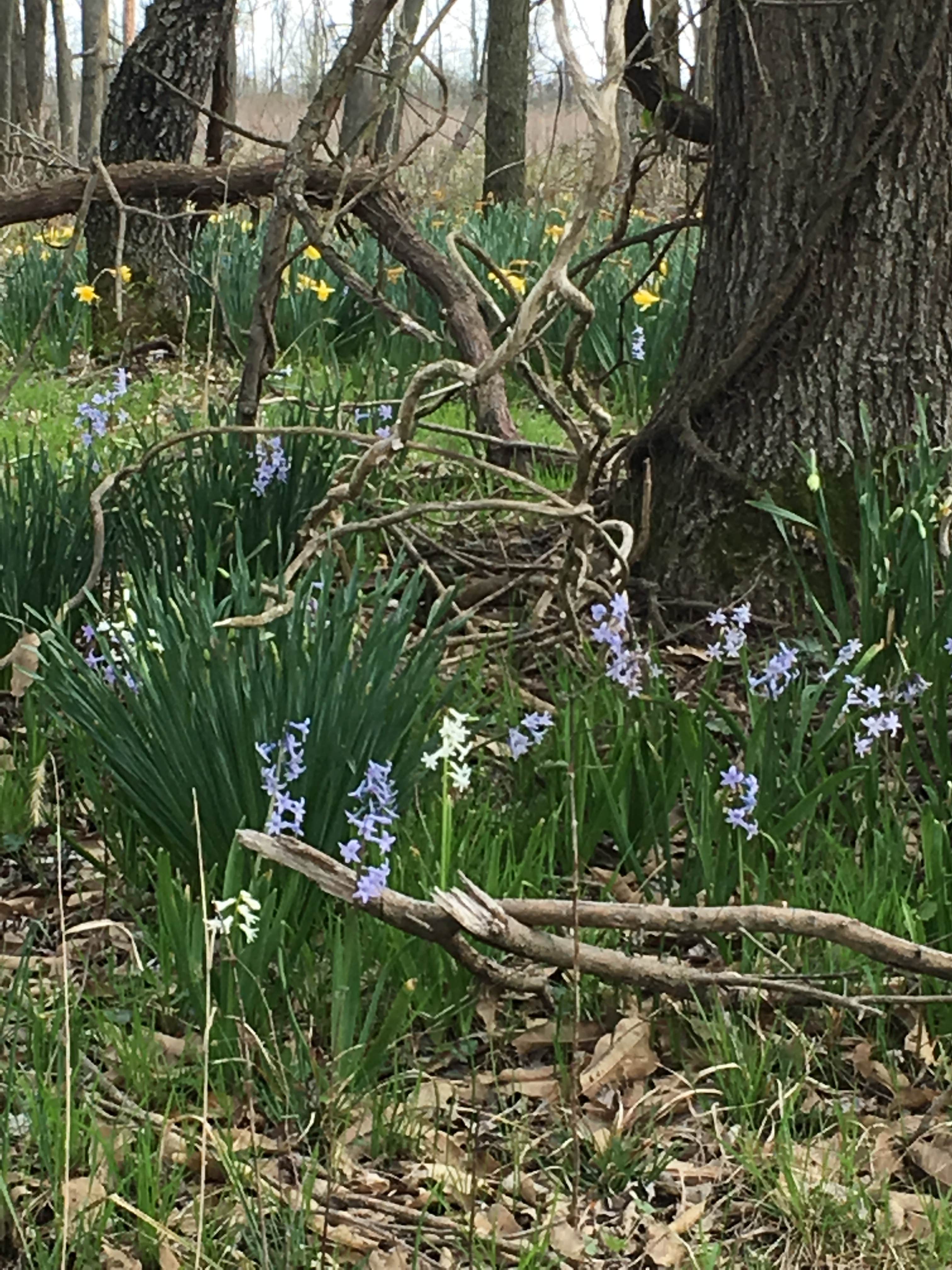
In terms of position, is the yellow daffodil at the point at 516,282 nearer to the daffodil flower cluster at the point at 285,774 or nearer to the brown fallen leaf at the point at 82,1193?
the daffodil flower cluster at the point at 285,774

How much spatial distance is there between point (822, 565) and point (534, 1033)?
4.75 feet

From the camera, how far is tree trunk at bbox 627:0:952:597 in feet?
8.69

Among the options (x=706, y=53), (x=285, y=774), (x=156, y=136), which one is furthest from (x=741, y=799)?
(x=706, y=53)

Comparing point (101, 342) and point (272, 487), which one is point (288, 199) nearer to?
point (272, 487)

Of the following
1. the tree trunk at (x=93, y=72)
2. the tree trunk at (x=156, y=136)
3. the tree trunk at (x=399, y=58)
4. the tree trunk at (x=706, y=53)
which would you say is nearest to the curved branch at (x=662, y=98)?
the tree trunk at (x=399, y=58)

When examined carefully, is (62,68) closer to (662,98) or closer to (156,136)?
(156,136)

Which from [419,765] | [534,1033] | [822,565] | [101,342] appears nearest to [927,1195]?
[534,1033]

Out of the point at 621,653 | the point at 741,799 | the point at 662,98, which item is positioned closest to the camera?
the point at 741,799

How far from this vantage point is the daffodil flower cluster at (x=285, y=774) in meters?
1.68

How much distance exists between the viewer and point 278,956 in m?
1.62

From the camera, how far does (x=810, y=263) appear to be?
273cm

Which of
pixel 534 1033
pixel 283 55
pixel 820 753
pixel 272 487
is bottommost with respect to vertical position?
pixel 534 1033

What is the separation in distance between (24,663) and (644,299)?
350cm

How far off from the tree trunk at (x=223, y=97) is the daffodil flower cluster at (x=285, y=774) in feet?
11.4
